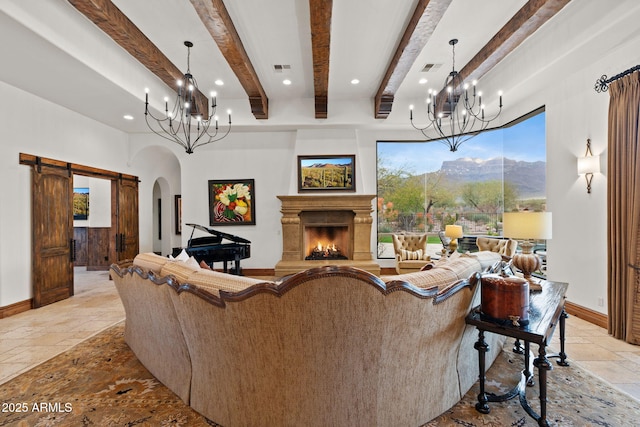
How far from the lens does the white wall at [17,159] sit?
3930 millimetres

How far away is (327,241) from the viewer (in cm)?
641

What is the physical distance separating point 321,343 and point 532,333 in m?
1.22

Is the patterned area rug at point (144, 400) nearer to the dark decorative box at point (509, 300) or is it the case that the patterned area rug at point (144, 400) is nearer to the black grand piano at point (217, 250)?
the dark decorative box at point (509, 300)

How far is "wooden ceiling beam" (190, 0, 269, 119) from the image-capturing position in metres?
2.79

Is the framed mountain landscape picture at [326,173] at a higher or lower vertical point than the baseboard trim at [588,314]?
higher

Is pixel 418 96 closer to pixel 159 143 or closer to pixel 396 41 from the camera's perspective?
pixel 396 41

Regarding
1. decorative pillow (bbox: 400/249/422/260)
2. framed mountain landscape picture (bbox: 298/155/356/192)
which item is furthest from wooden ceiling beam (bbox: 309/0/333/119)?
decorative pillow (bbox: 400/249/422/260)

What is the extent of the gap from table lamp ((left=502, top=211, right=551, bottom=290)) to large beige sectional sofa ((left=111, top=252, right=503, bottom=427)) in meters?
0.93

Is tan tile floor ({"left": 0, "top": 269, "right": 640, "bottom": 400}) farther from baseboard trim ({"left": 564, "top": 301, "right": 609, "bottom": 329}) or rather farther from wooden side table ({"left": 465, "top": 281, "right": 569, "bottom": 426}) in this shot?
wooden side table ({"left": 465, "top": 281, "right": 569, "bottom": 426})

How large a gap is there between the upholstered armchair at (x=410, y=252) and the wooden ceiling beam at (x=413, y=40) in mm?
2785

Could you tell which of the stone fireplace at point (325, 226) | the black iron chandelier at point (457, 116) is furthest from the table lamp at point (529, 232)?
the stone fireplace at point (325, 226)

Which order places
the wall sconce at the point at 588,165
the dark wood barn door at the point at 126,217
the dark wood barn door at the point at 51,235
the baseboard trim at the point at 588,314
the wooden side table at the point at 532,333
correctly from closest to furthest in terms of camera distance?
the wooden side table at the point at 532,333, the baseboard trim at the point at 588,314, the wall sconce at the point at 588,165, the dark wood barn door at the point at 51,235, the dark wood barn door at the point at 126,217

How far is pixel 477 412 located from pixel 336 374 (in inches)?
46.8

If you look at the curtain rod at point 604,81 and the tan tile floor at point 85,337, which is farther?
the curtain rod at point 604,81
